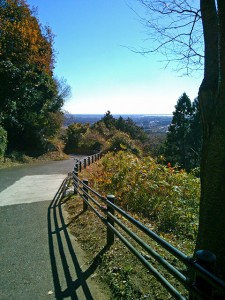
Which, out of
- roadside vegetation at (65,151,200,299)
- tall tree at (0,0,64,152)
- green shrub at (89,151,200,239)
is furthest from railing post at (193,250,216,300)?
tall tree at (0,0,64,152)

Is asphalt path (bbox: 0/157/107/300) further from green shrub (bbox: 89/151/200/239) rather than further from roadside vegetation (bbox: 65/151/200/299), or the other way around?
green shrub (bbox: 89/151/200/239)

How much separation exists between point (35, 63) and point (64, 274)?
77.8 feet

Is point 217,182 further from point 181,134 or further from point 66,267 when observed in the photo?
point 181,134

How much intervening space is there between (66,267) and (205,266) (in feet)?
11.0

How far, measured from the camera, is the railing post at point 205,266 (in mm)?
2324

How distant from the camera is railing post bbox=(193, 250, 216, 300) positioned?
2.32 m

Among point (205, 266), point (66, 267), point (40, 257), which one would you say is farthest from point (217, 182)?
point (40, 257)

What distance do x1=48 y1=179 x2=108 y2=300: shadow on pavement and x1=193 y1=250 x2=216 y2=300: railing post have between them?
2229 millimetres

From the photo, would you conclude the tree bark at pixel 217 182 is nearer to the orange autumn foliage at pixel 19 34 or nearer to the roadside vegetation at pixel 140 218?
the roadside vegetation at pixel 140 218

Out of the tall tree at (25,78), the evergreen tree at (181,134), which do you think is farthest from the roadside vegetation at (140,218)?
the evergreen tree at (181,134)

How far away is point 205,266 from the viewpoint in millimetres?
2334

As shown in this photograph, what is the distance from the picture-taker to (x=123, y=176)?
10.7m

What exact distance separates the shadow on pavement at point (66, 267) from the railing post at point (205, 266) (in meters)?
2.23

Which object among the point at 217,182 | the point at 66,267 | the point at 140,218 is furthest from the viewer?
the point at 140,218
